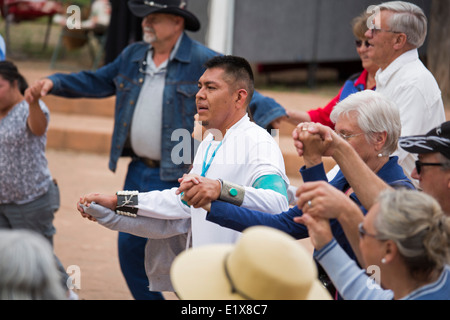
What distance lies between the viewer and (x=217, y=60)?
3.66 metres

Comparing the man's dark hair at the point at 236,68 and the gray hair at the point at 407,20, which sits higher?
the gray hair at the point at 407,20

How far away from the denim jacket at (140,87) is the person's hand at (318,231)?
2.14 metres

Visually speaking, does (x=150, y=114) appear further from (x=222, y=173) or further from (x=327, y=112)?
(x=222, y=173)

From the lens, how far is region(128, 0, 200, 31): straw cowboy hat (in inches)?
191

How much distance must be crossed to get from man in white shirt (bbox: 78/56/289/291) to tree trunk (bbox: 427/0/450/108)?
23.8 ft

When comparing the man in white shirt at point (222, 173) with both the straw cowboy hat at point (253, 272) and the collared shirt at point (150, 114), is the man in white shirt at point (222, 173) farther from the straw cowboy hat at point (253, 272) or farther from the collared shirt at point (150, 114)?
the collared shirt at point (150, 114)

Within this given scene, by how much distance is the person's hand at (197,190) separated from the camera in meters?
2.94

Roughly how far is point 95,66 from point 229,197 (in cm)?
873

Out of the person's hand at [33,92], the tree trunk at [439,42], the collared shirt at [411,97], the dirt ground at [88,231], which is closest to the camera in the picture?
the collared shirt at [411,97]

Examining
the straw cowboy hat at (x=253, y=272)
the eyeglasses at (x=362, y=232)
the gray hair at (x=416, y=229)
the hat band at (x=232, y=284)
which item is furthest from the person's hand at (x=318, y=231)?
the hat band at (x=232, y=284)

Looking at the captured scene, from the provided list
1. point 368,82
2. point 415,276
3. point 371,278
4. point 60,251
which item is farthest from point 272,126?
point 60,251

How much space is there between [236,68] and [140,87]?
1418 millimetres

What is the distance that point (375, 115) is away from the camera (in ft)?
10.1

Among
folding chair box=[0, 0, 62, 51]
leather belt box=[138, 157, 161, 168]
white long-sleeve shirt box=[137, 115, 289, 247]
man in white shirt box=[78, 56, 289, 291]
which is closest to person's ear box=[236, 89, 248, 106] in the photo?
man in white shirt box=[78, 56, 289, 291]
